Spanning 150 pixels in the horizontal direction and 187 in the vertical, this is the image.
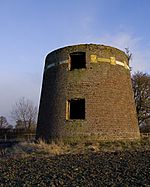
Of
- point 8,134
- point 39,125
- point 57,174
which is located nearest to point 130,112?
point 39,125

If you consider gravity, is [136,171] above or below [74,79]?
below

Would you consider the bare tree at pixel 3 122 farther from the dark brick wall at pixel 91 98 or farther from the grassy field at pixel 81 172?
the grassy field at pixel 81 172

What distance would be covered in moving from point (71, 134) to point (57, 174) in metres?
7.76

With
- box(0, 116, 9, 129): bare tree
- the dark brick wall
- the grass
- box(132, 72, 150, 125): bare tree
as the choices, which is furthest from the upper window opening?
box(0, 116, 9, 129): bare tree

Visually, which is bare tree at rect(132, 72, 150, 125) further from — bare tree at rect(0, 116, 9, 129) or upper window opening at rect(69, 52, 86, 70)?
bare tree at rect(0, 116, 9, 129)

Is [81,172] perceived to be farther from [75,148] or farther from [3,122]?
[3,122]

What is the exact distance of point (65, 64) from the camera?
17312 millimetres

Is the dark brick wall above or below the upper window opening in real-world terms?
below

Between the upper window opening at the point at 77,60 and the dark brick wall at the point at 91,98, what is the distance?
0.95 ft

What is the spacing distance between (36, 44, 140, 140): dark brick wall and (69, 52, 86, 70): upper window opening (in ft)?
0.95

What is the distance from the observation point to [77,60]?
18.7 m

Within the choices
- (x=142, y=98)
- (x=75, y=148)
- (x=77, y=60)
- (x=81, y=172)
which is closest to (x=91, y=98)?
(x=75, y=148)

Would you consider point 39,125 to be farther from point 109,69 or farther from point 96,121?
point 109,69

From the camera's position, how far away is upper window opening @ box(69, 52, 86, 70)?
57.2 ft
